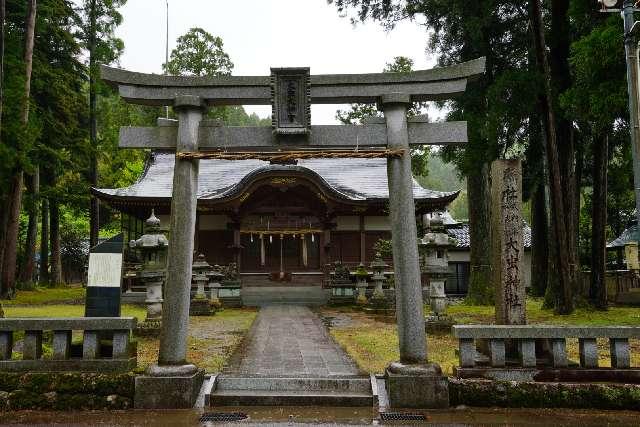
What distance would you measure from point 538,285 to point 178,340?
18.4 m

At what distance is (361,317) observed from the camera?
562 inches

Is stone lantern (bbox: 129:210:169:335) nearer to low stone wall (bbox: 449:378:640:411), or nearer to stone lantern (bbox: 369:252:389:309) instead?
stone lantern (bbox: 369:252:389:309)

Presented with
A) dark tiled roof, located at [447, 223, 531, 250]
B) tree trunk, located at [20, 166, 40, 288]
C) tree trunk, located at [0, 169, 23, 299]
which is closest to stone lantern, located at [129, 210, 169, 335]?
tree trunk, located at [0, 169, 23, 299]

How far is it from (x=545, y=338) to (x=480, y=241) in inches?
463

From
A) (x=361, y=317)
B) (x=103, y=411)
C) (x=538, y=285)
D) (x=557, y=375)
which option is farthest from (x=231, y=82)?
(x=538, y=285)

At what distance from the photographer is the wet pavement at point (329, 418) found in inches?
183

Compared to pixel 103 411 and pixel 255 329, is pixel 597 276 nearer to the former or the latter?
pixel 255 329

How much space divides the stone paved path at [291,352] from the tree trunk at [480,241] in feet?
20.0

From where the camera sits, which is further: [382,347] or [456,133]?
[382,347]

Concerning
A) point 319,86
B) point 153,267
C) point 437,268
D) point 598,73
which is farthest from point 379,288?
point 319,86

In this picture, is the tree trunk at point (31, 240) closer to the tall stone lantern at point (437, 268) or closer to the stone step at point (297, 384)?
the tall stone lantern at point (437, 268)

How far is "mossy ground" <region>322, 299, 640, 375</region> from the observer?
7883 millimetres

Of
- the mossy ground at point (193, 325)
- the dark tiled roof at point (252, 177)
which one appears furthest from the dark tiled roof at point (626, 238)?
the mossy ground at point (193, 325)

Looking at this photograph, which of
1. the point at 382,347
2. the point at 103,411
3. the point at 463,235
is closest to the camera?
the point at 103,411
